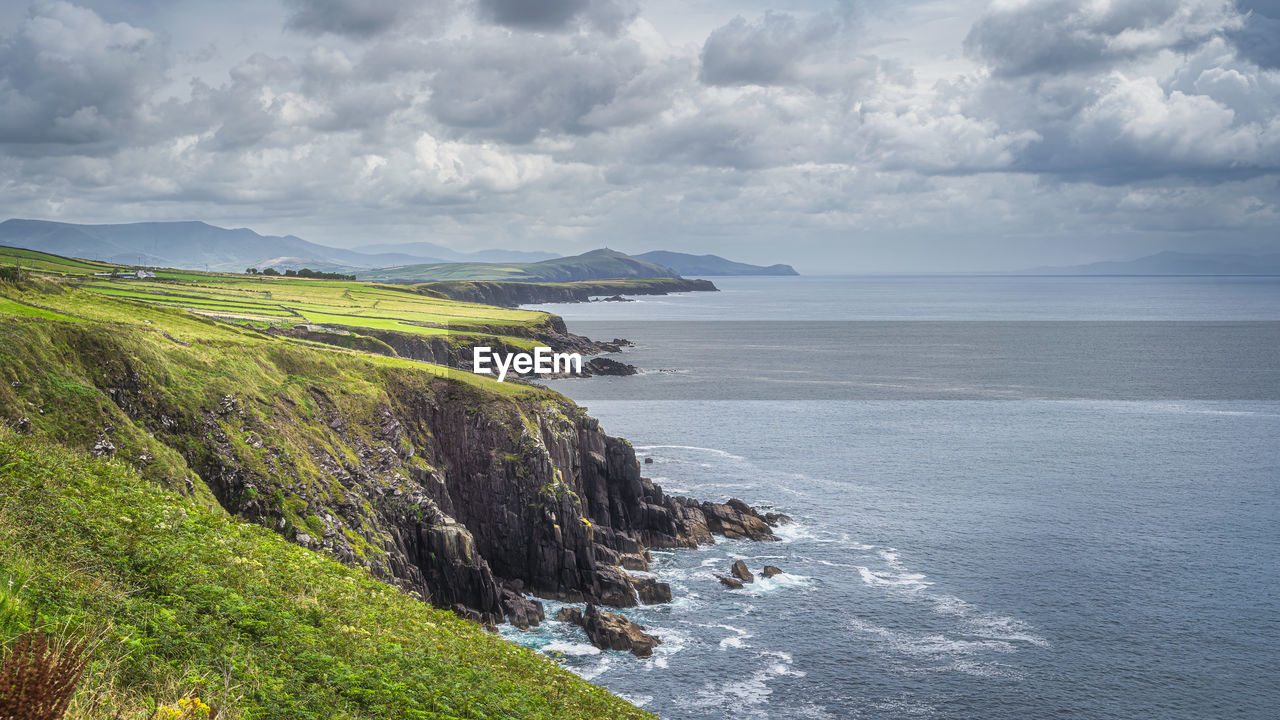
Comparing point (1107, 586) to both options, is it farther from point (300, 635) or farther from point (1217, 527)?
point (300, 635)

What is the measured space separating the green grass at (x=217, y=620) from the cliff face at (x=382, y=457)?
11.5 metres

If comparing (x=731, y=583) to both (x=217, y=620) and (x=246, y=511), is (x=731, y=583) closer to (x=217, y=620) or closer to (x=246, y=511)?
(x=246, y=511)

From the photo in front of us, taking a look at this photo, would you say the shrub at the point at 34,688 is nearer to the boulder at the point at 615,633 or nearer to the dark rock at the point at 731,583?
the boulder at the point at 615,633

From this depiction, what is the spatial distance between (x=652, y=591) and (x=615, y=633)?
820cm

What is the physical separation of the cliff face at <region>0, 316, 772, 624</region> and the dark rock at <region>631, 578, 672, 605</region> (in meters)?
0.59

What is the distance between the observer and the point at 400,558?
157 ft

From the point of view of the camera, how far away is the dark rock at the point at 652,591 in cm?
5825

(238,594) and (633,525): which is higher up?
(238,594)

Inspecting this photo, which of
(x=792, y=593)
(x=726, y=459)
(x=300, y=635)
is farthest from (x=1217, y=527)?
(x=300, y=635)

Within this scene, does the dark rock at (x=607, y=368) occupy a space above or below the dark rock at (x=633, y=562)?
above

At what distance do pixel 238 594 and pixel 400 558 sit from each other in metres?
28.0

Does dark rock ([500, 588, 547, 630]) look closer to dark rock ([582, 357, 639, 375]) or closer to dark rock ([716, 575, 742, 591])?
dark rock ([716, 575, 742, 591])

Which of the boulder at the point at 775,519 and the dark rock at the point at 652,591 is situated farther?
the boulder at the point at 775,519

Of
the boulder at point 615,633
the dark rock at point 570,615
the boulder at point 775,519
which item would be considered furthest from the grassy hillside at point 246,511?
the boulder at point 775,519
